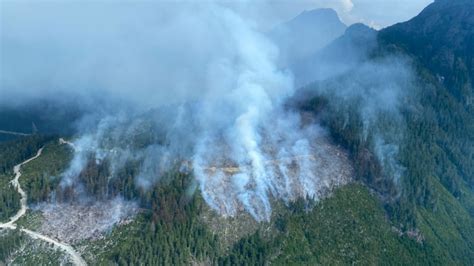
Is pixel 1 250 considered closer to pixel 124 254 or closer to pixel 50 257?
pixel 50 257

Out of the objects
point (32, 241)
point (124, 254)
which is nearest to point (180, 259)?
point (124, 254)

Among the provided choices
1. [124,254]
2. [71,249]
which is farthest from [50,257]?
[124,254]

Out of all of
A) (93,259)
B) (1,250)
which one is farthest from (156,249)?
(1,250)

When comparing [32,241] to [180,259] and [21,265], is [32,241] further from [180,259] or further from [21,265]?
[180,259]

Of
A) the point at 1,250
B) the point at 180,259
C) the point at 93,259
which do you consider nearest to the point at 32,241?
the point at 1,250

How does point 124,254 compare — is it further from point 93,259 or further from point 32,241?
point 32,241

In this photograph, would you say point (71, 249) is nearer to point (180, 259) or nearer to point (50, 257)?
point (50, 257)
